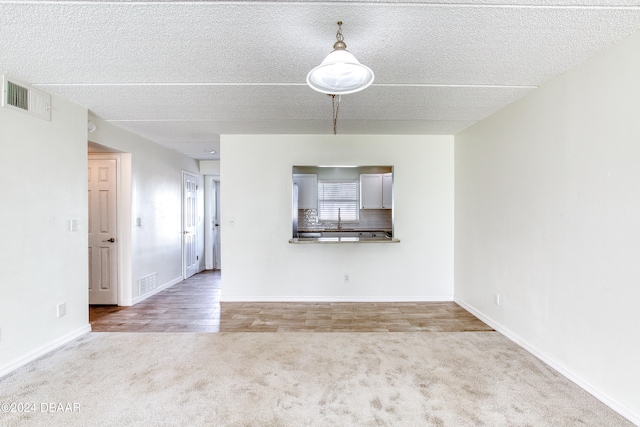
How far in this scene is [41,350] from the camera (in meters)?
2.57

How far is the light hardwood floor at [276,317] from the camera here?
10.7ft

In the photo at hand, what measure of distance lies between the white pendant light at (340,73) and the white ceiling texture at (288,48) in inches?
9.3

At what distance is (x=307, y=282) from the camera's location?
4289 mm

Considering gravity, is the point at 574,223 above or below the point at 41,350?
above

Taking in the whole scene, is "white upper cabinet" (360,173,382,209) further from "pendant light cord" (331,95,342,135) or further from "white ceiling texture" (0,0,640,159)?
"white ceiling texture" (0,0,640,159)

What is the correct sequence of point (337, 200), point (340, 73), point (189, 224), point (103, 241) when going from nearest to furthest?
point (340, 73) < point (103, 241) < point (337, 200) < point (189, 224)

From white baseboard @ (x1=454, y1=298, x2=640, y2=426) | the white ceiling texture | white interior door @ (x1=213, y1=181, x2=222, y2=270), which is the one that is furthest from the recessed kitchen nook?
white interior door @ (x1=213, y1=181, x2=222, y2=270)

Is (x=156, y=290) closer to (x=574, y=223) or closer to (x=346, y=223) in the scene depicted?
(x=346, y=223)

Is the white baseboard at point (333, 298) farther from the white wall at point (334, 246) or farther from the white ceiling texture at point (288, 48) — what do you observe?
the white ceiling texture at point (288, 48)

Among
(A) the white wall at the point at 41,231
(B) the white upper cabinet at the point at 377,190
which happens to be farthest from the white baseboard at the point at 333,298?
(A) the white wall at the point at 41,231

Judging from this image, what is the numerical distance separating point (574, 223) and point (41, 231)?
4282 millimetres

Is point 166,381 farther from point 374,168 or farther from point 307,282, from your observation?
point 374,168

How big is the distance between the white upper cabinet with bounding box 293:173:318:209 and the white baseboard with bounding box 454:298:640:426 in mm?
2600

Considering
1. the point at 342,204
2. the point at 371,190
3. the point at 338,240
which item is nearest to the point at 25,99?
the point at 338,240
